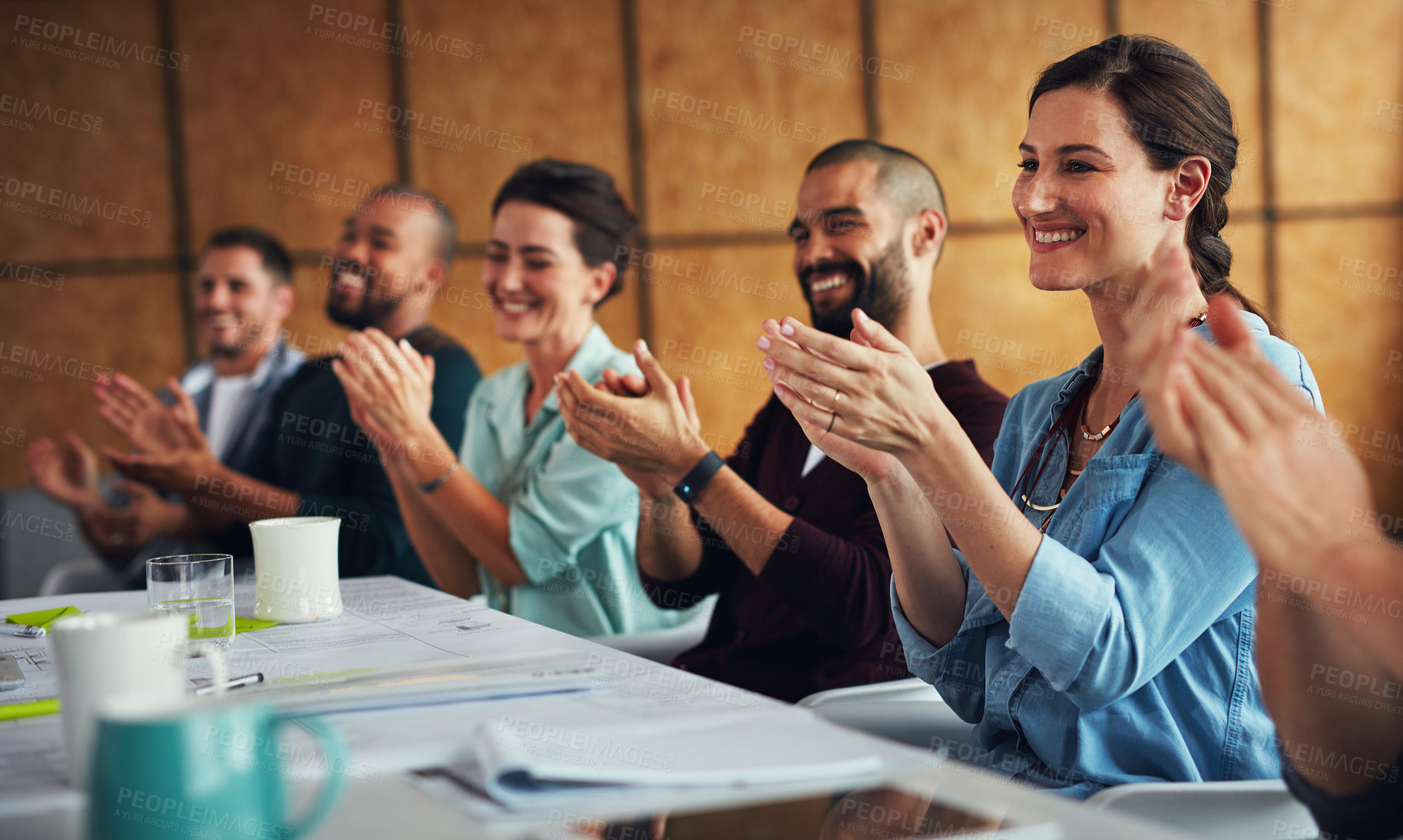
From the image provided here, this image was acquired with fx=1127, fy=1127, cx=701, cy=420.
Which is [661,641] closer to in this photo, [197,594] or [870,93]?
[197,594]

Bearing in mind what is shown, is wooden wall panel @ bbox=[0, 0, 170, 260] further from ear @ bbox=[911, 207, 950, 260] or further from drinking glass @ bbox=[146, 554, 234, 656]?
drinking glass @ bbox=[146, 554, 234, 656]

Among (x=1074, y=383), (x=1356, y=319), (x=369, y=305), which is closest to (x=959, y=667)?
(x=1074, y=383)

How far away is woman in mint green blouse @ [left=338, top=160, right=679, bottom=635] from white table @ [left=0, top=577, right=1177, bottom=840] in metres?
0.78

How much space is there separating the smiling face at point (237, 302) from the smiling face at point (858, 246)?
6.47 ft

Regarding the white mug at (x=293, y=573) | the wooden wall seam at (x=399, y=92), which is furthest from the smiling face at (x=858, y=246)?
the wooden wall seam at (x=399, y=92)

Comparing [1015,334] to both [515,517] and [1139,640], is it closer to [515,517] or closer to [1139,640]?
[515,517]

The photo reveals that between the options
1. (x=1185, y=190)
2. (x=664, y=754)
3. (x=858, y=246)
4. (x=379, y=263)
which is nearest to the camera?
(x=664, y=754)

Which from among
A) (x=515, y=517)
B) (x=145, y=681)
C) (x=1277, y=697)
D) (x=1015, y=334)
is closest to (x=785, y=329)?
(x=1277, y=697)

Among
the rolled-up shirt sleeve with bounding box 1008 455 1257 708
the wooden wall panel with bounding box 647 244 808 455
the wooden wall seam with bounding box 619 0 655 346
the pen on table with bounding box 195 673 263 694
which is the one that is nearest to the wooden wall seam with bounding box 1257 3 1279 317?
the wooden wall panel with bounding box 647 244 808 455

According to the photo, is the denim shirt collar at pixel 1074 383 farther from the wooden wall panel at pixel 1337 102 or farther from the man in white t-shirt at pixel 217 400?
the wooden wall panel at pixel 1337 102

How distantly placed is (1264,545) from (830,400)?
51 centimetres

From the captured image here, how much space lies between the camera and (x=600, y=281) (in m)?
2.57

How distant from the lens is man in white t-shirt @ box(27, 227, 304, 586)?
10.0 feet

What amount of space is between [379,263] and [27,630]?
1.72 metres
